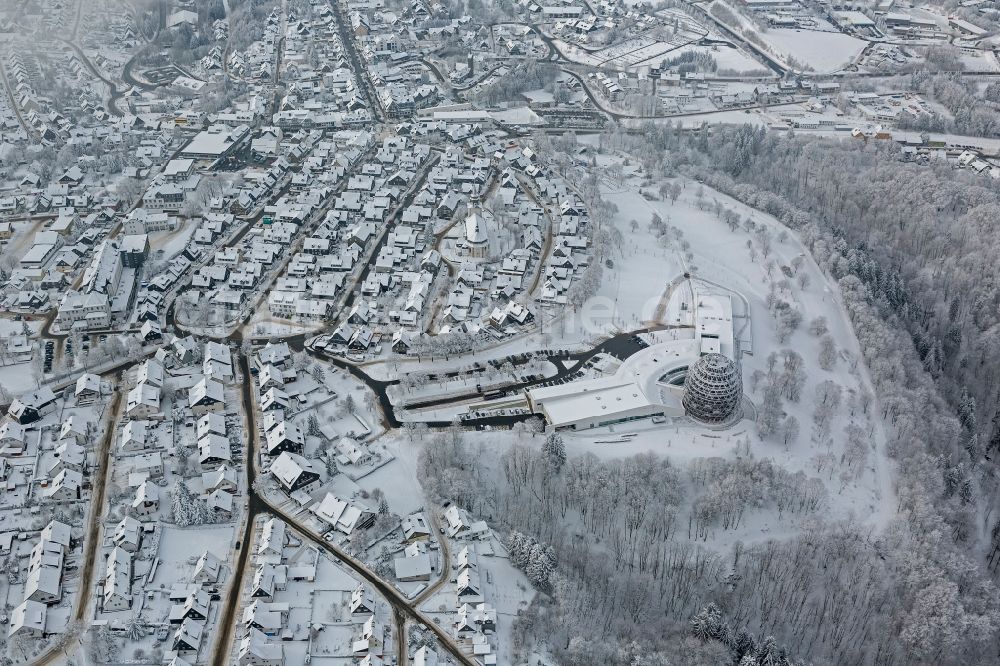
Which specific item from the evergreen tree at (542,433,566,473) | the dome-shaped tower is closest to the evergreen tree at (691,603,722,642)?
the evergreen tree at (542,433,566,473)

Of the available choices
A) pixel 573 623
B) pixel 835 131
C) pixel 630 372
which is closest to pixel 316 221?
pixel 630 372

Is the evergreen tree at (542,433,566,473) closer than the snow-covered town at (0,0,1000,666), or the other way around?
the snow-covered town at (0,0,1000,666)

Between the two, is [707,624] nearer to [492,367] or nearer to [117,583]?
[492,367]

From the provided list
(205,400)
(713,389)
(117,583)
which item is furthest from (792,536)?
(205,400)

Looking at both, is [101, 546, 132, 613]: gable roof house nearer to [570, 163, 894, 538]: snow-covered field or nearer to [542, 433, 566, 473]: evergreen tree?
[542, 433, 566, 473]: evergreen tree

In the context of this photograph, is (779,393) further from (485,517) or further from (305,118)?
(305,118)

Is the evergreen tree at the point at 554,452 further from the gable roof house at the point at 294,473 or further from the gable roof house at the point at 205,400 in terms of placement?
the gable roof house at the point at 205,400
